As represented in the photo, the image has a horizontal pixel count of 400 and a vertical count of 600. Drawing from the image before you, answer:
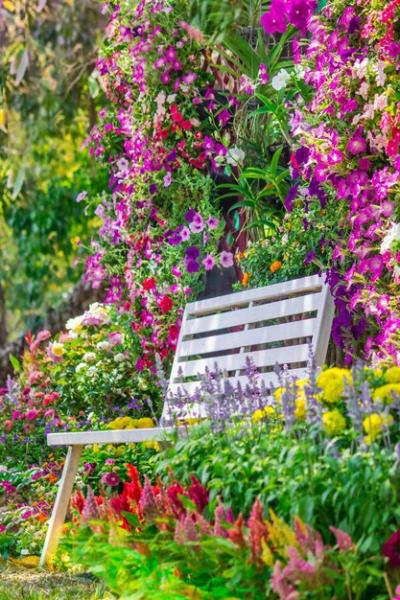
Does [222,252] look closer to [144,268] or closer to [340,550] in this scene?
[144,268]

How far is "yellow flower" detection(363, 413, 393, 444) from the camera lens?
2.40m

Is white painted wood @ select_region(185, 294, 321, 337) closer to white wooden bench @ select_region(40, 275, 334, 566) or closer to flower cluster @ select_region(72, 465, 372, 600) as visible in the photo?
white wooden bench @ select_region(40, 275, 334, 566)

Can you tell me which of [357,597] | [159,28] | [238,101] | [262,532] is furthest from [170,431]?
[159,28]

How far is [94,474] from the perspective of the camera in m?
4.82

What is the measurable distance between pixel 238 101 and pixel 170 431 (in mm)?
2358

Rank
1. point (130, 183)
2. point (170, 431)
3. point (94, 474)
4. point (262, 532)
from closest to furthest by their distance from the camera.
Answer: point (262, 532) → point (170, 431) → point (94, 474) → point (130, 183)

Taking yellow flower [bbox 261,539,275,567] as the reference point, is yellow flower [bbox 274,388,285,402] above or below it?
above

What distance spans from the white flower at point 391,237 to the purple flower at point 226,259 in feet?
6.20

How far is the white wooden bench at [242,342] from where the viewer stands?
3.80 metres

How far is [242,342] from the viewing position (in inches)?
171

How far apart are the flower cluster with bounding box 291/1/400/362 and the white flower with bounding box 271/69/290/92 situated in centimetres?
51

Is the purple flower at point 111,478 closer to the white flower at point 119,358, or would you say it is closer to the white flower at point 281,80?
the white flower at point 119,358

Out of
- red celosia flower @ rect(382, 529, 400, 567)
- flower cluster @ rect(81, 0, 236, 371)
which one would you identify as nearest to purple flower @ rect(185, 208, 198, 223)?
flower cluster @ rect(81, 0, 236, 371)

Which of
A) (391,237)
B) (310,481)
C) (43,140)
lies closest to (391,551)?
(310,481)
